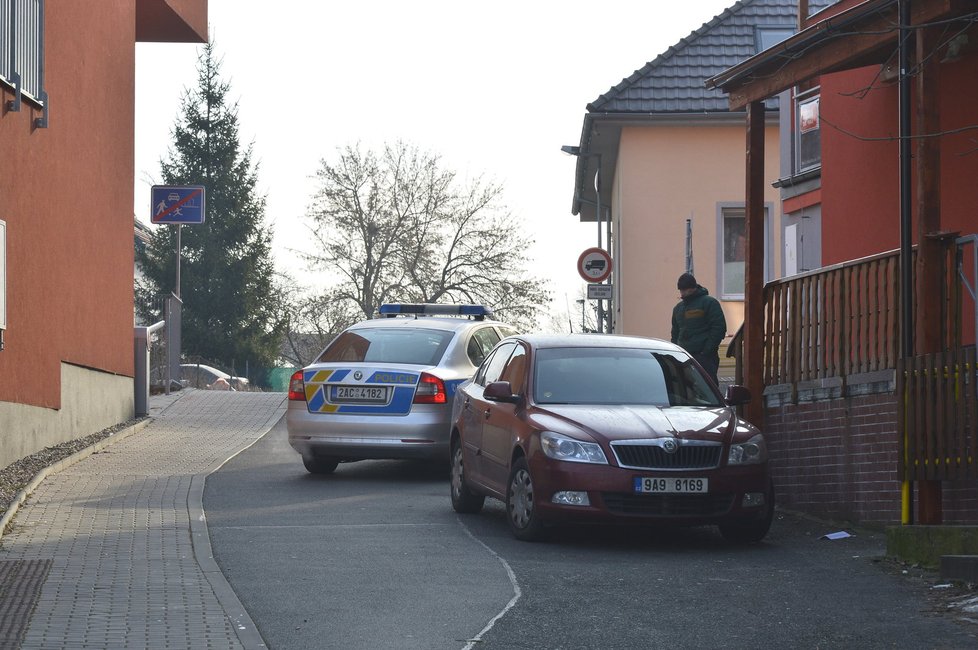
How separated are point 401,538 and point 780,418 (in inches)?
165

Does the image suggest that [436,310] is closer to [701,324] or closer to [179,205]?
[701,324]

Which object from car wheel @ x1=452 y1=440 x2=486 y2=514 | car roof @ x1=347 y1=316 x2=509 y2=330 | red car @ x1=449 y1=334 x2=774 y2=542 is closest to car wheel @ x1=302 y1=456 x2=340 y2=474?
car roof @ x1=347 y1=316 x2=509 y2=330

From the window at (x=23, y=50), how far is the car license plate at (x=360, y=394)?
414 cm

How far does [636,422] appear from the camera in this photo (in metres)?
10.1

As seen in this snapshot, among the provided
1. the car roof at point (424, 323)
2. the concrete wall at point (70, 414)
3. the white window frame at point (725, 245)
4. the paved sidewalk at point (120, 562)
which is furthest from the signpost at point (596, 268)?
the paved sidewalk at point (120, 562)

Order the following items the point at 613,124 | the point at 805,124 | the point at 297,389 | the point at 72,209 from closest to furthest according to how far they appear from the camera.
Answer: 1. the point at 297,389
2. the point at 72,209
3. the point at 805,124
4. the point at 613,124

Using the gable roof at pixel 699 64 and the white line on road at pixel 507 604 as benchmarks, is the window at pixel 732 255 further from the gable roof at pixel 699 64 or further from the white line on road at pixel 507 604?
the white line on road at pixel 507 604

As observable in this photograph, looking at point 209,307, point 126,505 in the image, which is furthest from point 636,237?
point 209,307

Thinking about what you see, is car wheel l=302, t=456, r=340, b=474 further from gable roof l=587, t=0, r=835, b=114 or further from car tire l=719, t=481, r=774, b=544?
gable roof l=587, t=0, r=835, b=114

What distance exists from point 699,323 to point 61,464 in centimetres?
660

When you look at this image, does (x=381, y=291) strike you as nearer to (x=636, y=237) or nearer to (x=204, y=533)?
(x=636, y=237)

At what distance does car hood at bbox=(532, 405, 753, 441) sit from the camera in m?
9.94

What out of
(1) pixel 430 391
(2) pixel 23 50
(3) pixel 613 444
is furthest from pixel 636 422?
(2) pixel 23 50

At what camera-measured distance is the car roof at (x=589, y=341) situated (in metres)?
11.4
